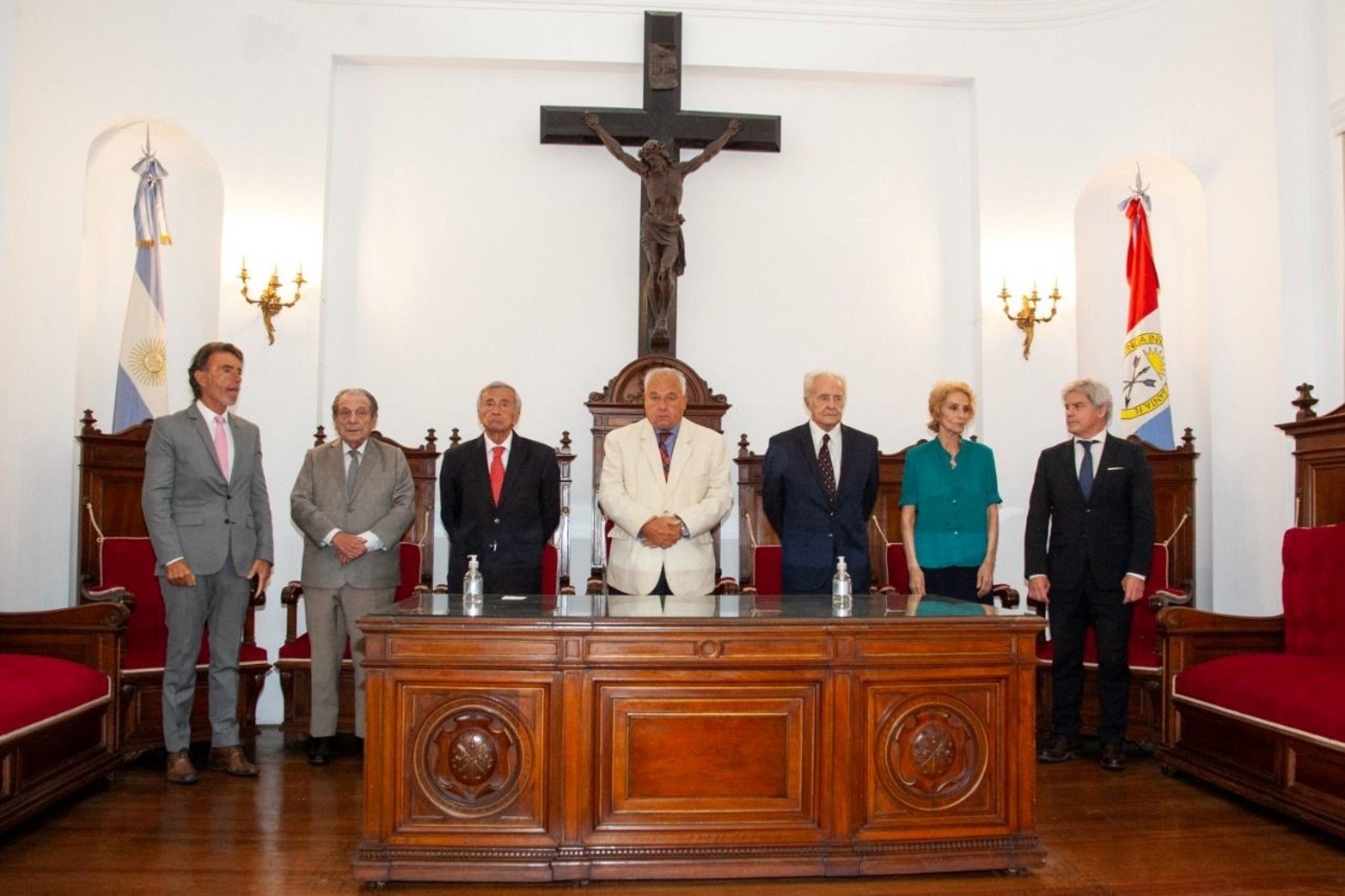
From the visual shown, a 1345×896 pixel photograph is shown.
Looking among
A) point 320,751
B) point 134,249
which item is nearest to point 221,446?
point 320,751

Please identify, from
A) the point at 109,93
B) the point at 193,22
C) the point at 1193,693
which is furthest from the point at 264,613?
the point at 1193,693

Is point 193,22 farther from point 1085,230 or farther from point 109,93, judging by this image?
point 1085,230

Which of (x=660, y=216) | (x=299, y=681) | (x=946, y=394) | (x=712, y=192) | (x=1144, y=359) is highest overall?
(x=712, y=192)

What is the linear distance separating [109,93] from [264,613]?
2.95m

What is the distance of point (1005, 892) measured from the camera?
290cm

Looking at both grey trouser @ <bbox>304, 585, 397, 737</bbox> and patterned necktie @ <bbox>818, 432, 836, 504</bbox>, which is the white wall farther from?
patterned necktie @ <bbox>818, 432, 836, 504</bbox>

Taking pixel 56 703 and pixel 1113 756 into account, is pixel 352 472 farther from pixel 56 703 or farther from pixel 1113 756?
pixel 1113 756

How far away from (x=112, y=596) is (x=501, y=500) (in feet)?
5.54

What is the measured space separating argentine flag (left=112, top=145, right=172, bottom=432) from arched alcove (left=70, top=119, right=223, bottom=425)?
0.27 feet

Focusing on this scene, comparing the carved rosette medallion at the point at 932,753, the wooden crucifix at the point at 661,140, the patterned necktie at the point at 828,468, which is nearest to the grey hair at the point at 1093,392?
the patterned necktie at the point at 828,468

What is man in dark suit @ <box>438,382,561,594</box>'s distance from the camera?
4.09m

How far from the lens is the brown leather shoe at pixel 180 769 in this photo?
4.10m

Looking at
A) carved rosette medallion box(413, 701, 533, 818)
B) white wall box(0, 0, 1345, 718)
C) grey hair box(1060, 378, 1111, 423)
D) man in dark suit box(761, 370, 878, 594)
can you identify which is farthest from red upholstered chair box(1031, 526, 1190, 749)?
carved rosette medallion box(413, 701, 533, 818)

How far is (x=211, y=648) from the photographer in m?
4.30
